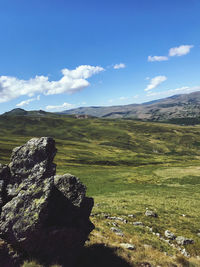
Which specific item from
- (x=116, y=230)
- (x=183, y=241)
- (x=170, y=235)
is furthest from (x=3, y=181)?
(x=183, y=241)

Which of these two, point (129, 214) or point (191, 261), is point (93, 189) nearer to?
point (129, 214)

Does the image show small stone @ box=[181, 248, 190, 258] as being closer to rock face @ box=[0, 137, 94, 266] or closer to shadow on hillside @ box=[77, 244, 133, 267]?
shadow on hillside @ box=[77, 244, 133, 267]

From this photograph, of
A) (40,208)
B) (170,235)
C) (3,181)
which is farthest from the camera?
(170,235)

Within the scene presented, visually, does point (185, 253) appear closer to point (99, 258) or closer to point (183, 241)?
point (183, 241)

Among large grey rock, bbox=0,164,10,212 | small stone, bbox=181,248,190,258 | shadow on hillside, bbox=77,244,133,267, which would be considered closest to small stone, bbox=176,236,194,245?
small stone, bbox=181,248,190,258

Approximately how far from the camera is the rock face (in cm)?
1123

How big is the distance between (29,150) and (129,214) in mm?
21360

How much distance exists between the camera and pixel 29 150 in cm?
1350

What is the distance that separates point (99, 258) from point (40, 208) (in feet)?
20.2

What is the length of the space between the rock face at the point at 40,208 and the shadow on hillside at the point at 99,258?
1.16 m

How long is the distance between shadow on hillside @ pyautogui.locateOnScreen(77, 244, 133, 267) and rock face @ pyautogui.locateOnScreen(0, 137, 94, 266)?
1.16 meters

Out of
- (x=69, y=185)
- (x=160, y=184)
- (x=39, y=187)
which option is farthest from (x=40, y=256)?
(x=160, y=184)

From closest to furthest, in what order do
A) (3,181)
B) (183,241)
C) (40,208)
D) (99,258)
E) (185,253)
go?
1. (40,208)
2. (3,181)
3. (99,258)
4. (185,253)
5. (183,241)

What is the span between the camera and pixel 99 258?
532 inches
